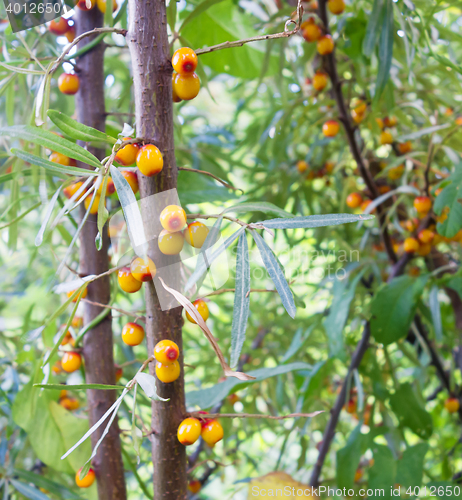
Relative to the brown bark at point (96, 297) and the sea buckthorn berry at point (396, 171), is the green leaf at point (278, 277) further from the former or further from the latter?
the sea buckthorn berry at point (396, 171)

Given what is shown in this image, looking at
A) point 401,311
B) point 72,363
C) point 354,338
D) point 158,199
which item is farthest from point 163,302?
point 354,338

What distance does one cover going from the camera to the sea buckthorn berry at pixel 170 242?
0.27 metres

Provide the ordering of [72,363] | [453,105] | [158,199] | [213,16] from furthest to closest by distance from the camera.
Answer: [453,105] < [213,16] < [72,363] < [158,199]

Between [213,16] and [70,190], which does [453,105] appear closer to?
[213,16]

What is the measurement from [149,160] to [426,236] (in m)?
0.51

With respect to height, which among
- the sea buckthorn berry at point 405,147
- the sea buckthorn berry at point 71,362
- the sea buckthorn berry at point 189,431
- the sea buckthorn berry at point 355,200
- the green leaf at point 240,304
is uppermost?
the sea buckthorn berry at point 405,147

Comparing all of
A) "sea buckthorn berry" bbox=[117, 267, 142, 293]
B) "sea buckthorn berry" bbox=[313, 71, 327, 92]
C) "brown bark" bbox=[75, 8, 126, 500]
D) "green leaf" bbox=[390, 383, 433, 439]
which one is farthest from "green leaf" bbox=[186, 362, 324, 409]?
"sea buckthorn berry" bbox=[313, 71, 327, 92]

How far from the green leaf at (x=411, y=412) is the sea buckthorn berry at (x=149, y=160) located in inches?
23.2

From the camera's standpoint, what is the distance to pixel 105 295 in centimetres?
43

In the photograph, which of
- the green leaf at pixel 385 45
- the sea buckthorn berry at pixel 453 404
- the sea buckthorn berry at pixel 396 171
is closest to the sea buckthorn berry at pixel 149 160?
the green leaf at pixel 385 45

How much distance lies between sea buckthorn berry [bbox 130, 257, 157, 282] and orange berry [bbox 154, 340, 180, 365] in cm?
5

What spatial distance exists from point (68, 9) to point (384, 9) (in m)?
0.34

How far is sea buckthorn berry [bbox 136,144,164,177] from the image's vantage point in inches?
10.3

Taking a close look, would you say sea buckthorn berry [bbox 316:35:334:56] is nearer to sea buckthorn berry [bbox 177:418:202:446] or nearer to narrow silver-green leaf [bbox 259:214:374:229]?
narrow silver-green leaf [bbox 259:214:374:229]
